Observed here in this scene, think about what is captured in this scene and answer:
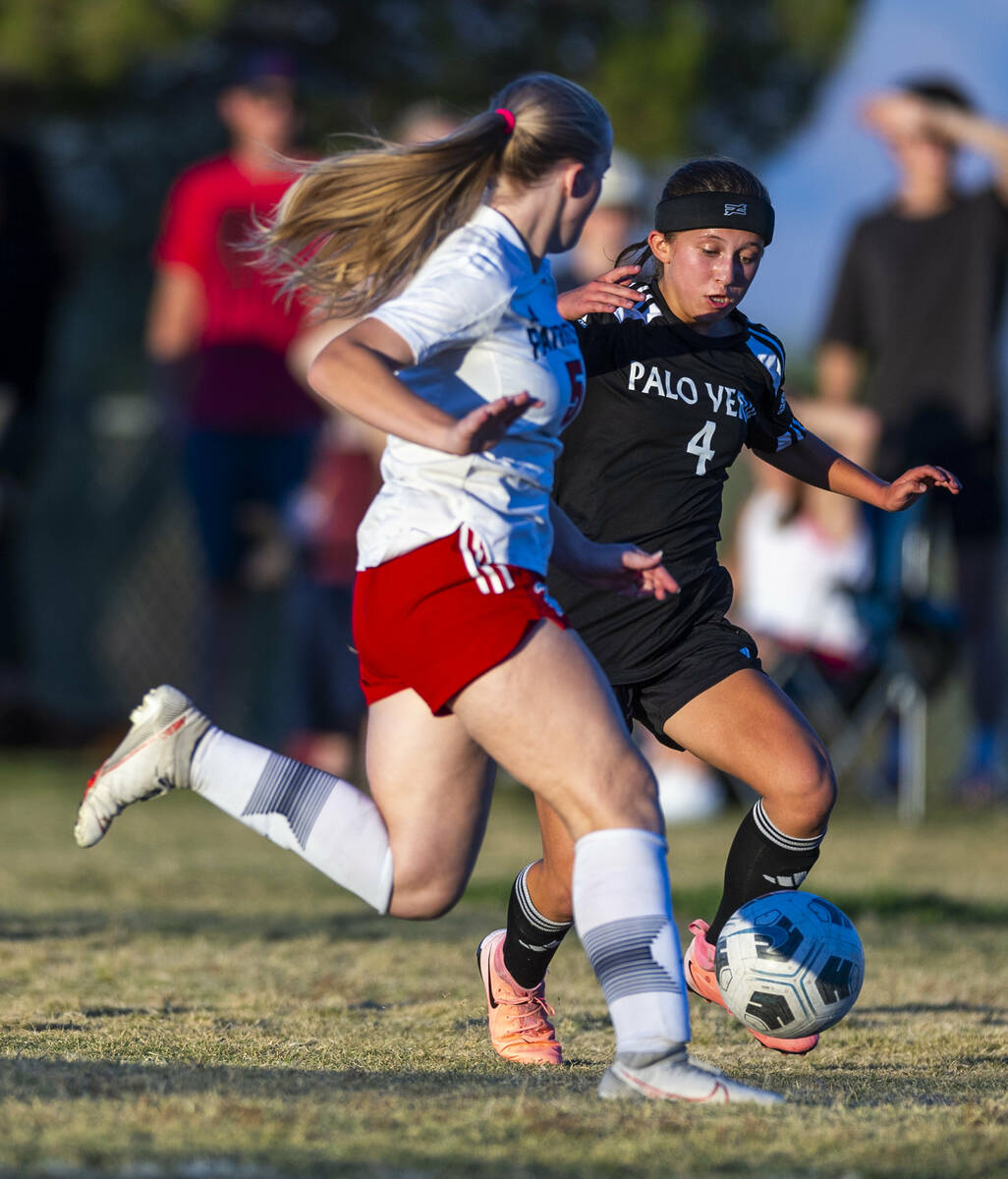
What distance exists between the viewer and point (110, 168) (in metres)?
14.7

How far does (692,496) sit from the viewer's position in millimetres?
3900

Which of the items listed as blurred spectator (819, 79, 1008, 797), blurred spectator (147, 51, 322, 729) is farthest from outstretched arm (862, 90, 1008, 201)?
blurred spectator (147, 51, 322, 729)


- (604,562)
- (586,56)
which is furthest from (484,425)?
(586,56)

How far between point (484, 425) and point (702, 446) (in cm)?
110

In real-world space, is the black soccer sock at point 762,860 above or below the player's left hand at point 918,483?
below

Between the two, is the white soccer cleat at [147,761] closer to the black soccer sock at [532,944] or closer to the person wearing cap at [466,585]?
the person wearing cap at [466,585]

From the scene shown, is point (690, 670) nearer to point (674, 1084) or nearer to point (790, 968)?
point (790, 968)

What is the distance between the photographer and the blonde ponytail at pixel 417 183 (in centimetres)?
329

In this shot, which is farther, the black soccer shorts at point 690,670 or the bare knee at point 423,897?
the black soccer shorts at point 690,670

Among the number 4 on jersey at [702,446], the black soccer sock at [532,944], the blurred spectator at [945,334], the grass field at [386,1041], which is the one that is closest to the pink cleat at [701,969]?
the grass field at [386,1041]

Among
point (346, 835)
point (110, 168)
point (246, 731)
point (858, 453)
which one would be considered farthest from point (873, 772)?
point (110, 168)

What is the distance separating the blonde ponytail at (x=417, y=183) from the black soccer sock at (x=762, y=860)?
137 centimetres

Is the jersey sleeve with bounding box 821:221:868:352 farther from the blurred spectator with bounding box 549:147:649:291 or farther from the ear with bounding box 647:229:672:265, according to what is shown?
the ear with bounding box 647:229:672:265

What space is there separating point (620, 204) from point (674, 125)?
6.24 metres
